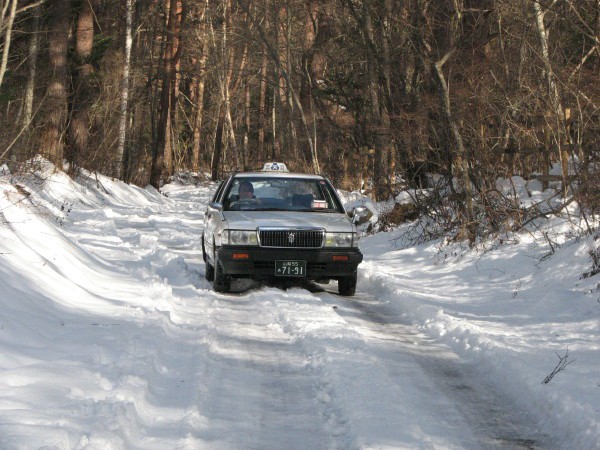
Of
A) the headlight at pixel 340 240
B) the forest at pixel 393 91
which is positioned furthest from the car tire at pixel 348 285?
the forest at pixel 393 91

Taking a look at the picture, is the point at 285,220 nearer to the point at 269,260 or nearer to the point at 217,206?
the point at 269,260

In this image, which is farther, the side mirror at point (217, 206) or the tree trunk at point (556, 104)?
the tree trunk at point (556, 104)

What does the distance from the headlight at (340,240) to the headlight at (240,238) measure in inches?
38.7

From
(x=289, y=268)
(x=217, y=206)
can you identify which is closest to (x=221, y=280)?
(x=289, y=268)

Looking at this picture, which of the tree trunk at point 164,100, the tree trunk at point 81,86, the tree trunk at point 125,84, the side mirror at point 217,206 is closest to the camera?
the side mirror at point 217,206

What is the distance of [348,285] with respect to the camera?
11.4m

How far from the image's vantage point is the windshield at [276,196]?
12.1 metres

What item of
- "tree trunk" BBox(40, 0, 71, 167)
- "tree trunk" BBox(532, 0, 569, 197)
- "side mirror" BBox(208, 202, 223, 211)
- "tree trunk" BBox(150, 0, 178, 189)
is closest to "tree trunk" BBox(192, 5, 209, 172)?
"tree trunk" BBox(150, 0, 178, 189)

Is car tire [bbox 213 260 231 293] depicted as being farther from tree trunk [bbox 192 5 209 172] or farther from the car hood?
tree trunk [bbox 192 5 209 172]

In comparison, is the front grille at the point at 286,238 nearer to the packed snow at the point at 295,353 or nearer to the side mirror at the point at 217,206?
the packed snow at the point at 295,353

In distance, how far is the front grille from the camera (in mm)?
11078

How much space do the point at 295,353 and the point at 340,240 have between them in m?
3.93

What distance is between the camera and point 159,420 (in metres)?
5.39

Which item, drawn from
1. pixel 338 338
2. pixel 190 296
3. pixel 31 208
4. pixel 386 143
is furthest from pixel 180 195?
pixel 338 338
